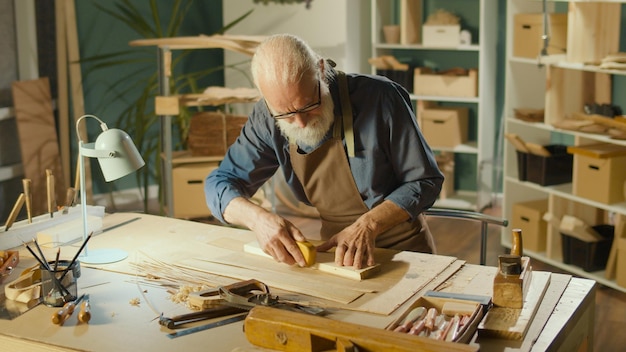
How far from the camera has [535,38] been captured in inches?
217

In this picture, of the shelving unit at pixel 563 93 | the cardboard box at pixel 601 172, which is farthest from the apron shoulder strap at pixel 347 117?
the cardboard box at pixel 601 172

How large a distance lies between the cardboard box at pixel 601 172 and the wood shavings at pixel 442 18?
1.92m

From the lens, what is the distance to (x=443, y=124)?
22.2 feet

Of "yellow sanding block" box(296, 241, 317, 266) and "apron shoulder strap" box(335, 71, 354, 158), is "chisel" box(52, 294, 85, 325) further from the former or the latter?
"apron shoulder strap" box(335, 71, 354, 158)

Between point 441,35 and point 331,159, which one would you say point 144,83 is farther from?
point 331,159

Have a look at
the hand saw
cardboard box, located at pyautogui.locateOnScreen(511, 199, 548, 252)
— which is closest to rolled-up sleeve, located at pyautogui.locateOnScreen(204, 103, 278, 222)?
the hand saw

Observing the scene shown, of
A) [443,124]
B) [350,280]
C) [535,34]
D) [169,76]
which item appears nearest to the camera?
[350,280]

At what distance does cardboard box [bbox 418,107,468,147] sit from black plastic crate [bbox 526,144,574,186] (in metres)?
1.29

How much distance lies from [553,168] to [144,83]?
11.3 ft

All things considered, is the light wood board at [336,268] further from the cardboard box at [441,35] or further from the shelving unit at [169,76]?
the cardboard box at [441,35]

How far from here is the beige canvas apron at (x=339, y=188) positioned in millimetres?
2959

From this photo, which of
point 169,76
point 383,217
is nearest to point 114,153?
point 383,217

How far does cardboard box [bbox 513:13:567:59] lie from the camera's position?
17.8 ft

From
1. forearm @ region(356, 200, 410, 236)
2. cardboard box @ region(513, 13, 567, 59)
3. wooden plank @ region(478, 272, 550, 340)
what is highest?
cardboard box @ region(513, 13, 567, 59)
